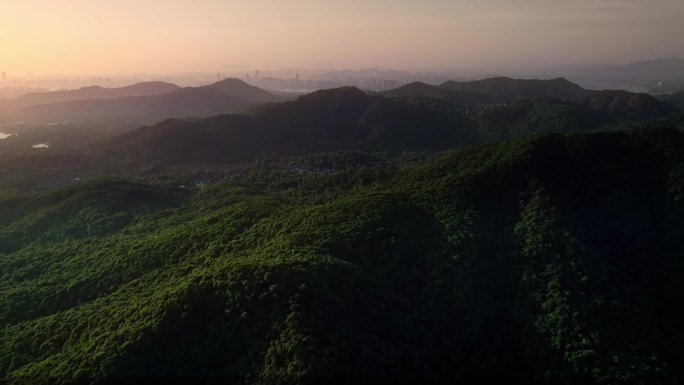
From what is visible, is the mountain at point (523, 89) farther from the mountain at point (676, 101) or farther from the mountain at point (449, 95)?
the mountain at point (676, 101)

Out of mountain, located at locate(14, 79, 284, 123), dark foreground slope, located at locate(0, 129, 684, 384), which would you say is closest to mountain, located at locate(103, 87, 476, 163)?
dark foreground slope, located at locate(0, 129, 684, 384)

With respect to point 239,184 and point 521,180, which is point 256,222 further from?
point 239,184

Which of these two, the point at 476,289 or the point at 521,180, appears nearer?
the point at 476,289

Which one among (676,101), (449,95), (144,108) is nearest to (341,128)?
(449,95)

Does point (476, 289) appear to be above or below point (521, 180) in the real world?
below

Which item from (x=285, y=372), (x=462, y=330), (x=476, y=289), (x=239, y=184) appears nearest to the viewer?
(x=285, y=372)

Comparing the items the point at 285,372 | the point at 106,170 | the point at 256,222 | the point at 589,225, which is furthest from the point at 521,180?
the point at 106,170

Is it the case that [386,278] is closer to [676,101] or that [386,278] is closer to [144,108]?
[676,101]
